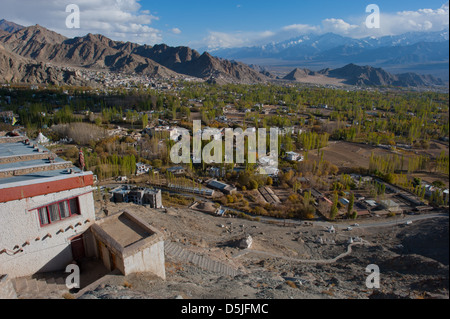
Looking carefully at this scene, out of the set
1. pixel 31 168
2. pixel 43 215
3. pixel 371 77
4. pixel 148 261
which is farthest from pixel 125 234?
pixel 371 77

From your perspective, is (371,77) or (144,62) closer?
(144,62)

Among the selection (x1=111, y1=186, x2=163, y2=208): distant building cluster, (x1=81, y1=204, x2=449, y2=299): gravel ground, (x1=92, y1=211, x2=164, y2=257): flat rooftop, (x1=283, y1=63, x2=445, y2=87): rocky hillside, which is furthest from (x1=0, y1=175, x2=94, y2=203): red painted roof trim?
(x1=283, y1=63, x2=445, y2=87): rocky hillside

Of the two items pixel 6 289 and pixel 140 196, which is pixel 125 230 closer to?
pixel 6 289

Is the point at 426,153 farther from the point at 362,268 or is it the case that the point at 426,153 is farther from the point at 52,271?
the point at 52,271

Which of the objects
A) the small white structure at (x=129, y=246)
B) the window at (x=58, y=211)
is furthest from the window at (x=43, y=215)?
the small white structure at (x=129, y=246)

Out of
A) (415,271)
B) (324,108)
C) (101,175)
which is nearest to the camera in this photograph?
(415,271)

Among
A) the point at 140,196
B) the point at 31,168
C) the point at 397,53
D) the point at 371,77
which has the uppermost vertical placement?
the point at 397,53
